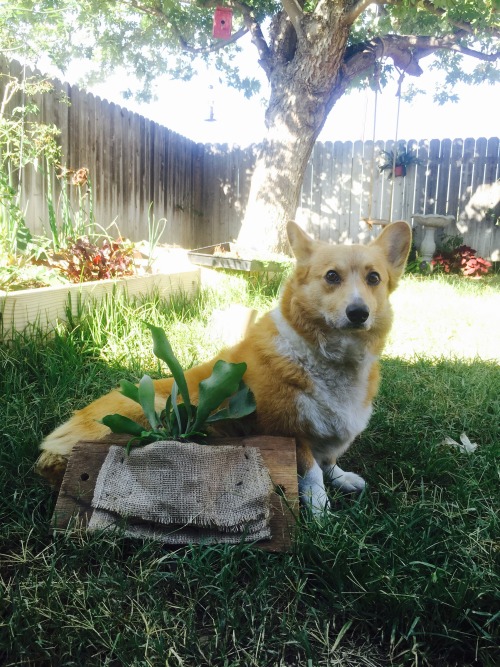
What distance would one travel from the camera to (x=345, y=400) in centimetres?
204

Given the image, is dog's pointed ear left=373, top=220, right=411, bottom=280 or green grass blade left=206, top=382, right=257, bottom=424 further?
dog's pointed ear left=373, top=220, right=411, bottom=280

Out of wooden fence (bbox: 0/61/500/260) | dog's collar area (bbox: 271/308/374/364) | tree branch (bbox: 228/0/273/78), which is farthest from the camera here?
wooden fence (bbox: 0/61/500/260)

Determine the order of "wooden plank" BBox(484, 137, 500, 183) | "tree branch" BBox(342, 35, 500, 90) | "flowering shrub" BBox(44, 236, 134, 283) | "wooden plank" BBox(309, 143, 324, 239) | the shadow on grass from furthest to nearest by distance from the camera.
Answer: "wooden plank" BBox(309, 143, 324, 239)
"wooden plank" BBox(484, 137, 500, 183)
"tree branch" BBox(342, 35, 500, 90)
"flowering shrub" BBox(44, 236, 134, 283)
the shadow on grass

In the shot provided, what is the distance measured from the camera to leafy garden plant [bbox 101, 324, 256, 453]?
1.88m

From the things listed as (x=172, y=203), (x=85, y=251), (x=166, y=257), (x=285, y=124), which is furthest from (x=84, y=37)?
(x=85, y=251)

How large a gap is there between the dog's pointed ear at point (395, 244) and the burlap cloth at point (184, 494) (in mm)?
1133

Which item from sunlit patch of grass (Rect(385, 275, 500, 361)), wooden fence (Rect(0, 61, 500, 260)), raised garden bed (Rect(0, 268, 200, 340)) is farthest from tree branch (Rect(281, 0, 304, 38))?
raised garden bed (Rect(0, 268, 200, 340))

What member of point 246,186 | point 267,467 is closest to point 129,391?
point 267,467

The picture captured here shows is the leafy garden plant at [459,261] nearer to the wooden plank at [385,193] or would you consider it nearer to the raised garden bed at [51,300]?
the wooden plank at [385,193]

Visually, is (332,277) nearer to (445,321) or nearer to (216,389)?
(216,389)

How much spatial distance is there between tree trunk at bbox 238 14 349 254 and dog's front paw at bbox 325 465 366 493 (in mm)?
4823

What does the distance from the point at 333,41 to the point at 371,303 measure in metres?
5.90

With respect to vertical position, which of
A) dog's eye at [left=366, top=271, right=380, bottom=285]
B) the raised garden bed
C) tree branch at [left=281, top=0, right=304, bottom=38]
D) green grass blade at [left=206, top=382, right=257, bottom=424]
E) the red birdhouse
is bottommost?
green grass blade at [left=206, top=382, right=257, bottom=424]

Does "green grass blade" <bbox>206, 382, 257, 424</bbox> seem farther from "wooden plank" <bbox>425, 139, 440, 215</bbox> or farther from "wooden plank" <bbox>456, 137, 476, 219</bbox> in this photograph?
"wooden plank" <bbox>456, 137, 476, 219</bbox>
